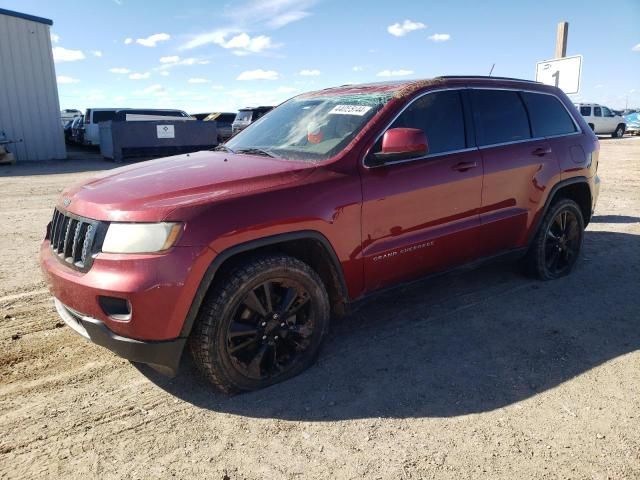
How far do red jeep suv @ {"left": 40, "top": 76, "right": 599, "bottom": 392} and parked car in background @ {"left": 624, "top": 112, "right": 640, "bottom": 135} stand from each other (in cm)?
3458

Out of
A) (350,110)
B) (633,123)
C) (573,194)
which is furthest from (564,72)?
(633,123)

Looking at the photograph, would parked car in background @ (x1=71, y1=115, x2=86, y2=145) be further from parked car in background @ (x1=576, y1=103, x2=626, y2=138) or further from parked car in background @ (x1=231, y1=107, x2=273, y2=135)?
parked car in background @ (x1=576, y1=103, x2=626, y2=138)

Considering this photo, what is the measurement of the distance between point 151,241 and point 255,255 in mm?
597

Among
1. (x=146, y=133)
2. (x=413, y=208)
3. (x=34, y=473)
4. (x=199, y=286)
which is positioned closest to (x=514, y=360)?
(x=413, y=208)

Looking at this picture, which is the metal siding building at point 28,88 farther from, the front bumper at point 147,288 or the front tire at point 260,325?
the front tire at point 260,325

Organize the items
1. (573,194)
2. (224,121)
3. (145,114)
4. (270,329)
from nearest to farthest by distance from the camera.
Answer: (270,329) → (573,194) → (145,114) → (224,121)

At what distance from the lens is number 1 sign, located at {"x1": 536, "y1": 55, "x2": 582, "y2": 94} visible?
1195 centimetres

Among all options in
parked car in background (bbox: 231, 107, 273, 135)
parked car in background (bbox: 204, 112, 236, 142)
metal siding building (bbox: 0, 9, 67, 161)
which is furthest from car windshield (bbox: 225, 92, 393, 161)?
parked car in background (bbox: 204, 112, 236, 142)

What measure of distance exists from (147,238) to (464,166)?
2.37 meters

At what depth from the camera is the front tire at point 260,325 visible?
2695 mm

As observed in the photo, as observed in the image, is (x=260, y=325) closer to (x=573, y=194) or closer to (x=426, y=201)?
(x=426, y=201)

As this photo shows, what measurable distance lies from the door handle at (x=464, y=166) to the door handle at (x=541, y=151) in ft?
2.80

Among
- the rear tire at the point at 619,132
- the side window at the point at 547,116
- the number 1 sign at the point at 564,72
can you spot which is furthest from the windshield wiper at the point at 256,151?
the rear tire at the point at 619,132

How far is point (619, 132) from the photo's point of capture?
103 ft
